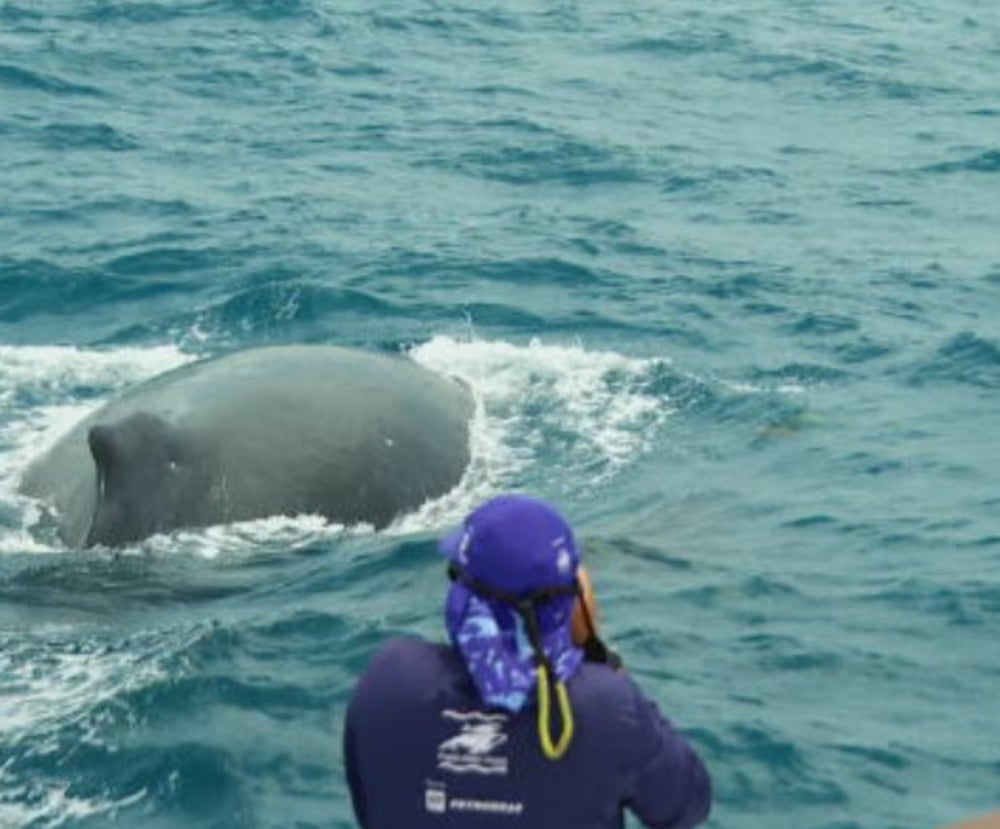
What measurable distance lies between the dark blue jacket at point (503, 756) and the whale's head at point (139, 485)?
7.50 meters

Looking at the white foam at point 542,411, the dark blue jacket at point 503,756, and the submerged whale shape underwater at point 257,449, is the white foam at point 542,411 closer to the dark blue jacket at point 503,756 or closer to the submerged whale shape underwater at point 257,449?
the submerged whale shape underwater at point 257,449

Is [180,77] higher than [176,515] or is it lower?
lower

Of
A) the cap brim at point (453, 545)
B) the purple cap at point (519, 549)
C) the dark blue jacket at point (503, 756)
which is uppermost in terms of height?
the purple cap at point (519, 549)

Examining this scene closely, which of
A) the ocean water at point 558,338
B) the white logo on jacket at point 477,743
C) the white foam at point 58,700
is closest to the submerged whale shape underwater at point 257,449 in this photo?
the ocean water at point 558,338

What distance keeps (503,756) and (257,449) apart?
28.9ft

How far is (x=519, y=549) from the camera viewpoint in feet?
21.0

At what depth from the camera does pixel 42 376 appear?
19609mm

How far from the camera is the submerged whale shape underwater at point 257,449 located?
14.1m

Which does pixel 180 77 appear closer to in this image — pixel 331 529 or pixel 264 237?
pixel 264 237

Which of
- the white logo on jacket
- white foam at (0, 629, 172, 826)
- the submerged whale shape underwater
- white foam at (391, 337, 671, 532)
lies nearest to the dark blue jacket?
the white logo on jacket

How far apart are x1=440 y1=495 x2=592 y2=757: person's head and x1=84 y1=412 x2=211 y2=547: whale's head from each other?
769cm

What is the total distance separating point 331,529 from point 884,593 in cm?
385

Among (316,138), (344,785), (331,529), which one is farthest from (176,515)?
(316,138)

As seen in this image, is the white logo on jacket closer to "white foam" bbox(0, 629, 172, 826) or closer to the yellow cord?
the yellow cord
